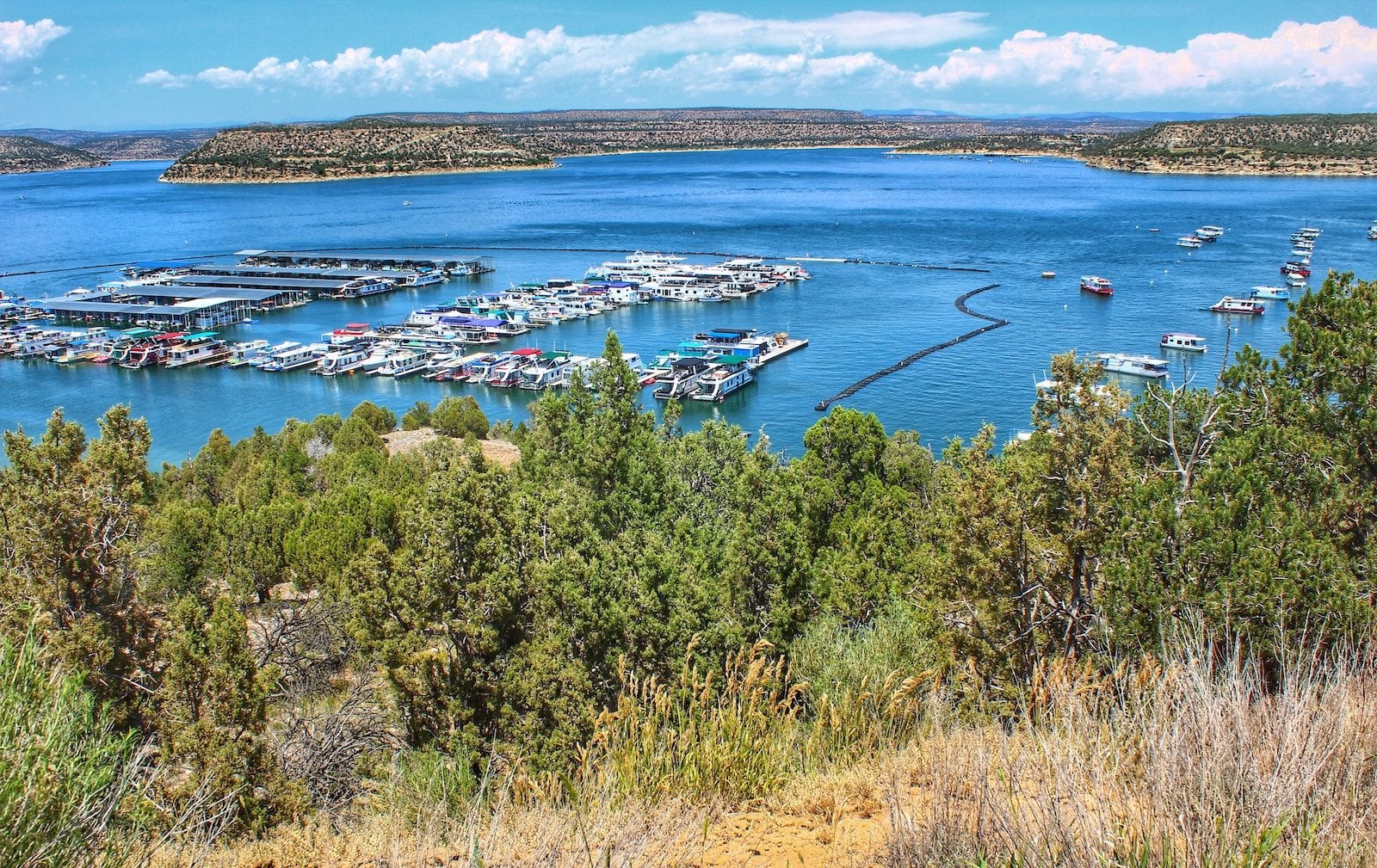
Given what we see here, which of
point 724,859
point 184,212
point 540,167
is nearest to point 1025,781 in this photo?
point 724,859

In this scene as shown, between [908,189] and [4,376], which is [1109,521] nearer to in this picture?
[4,376]

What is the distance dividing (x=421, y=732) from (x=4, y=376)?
44.8 m

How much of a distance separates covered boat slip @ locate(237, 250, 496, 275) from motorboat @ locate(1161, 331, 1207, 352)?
46408 millimetres

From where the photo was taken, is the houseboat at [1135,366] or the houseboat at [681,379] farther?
the houseboat at [681,379]

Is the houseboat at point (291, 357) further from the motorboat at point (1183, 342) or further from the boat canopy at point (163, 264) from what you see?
the motorboat at point (1183, 342)

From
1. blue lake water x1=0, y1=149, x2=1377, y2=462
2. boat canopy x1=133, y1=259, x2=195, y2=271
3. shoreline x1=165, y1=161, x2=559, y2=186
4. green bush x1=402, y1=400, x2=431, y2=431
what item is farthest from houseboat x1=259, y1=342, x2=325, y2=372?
shoreline x1=165, y1=161, x2=559, y2=186

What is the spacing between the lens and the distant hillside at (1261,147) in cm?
11500

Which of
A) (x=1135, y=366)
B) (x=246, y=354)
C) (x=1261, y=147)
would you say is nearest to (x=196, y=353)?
(x=246, y=354)

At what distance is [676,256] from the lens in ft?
230

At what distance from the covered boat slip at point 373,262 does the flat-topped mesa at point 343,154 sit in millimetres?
73305

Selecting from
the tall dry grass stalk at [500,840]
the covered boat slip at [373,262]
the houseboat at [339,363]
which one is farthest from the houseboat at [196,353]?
the tall dry grass stalk at [500,840]

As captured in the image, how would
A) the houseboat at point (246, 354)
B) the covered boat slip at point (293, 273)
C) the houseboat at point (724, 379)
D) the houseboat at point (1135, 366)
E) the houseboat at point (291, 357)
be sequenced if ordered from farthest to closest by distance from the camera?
the covered boat slip at point (293, 273) → the houseboat at point (246, 354) → the houseboat at point (291, 357) → the houseboat at point (724, 379) → the houseboat at point (1135, 366)

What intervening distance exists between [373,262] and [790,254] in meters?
31.9

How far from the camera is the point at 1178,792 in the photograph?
407 cm
